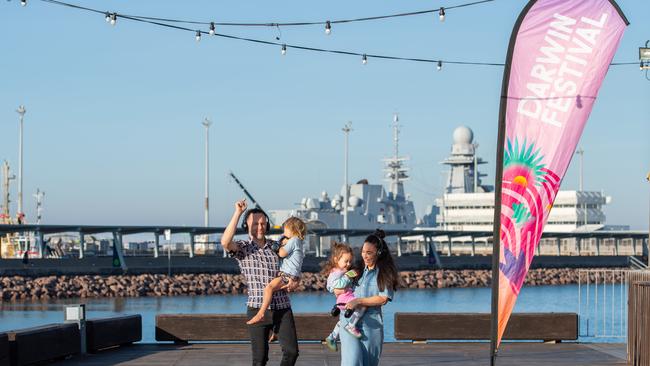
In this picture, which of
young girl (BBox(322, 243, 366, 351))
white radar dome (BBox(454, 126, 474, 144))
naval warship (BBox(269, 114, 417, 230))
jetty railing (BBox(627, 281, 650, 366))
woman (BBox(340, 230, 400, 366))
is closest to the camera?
woman (BBox(340, 230, 400, 366))

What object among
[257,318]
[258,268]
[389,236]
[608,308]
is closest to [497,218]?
[258,268]

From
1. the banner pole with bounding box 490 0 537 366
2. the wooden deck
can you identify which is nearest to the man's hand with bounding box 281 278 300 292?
the banner pole with bounding box 490 0 537 366

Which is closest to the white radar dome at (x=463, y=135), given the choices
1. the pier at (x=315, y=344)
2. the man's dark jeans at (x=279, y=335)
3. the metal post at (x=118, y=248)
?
the metal post at (x=118, y=248)

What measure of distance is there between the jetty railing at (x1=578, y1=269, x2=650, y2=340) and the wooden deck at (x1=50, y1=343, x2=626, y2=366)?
2.96 feet

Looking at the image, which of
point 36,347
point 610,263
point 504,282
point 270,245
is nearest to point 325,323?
point 36,347

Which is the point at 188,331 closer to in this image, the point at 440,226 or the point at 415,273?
the point at 415,273

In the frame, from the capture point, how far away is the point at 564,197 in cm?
13962

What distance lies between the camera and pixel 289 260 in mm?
9727

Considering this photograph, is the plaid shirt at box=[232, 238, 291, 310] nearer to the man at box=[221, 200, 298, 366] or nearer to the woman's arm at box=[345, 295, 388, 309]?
the man at box=[221, 200, 298, 366]

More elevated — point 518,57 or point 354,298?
point 518,57

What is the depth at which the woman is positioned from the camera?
8578mm

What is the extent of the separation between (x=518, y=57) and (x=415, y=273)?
68629 mm

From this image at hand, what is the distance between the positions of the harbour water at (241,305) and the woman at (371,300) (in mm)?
24086

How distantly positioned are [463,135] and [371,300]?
13340 centimetres
